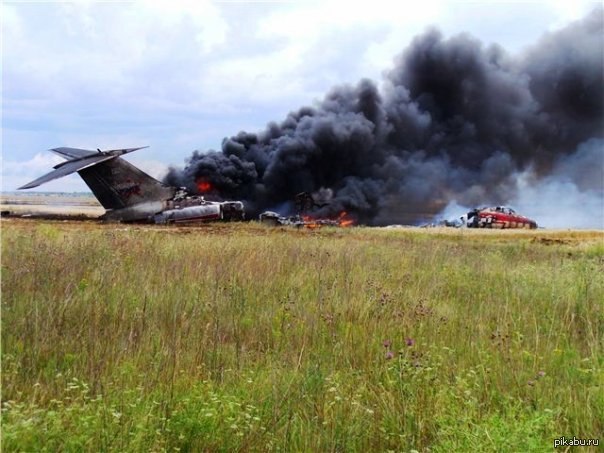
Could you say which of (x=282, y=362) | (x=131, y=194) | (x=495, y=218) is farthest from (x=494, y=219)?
(x=282, y=362)

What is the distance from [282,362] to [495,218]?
112 feet

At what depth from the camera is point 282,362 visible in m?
4.76

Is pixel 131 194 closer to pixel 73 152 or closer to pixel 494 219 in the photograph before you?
pixel 73 152

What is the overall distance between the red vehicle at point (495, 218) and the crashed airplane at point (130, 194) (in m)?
18.0

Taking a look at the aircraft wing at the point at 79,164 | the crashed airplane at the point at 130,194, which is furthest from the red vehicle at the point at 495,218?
the aircraft wing at the point at 79,164

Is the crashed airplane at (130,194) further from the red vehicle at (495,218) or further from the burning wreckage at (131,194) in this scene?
the red vehicle at (495,218)

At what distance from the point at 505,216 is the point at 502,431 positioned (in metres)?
35.8

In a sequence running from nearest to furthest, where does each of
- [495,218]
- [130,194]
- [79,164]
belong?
1. [79,164]
2. [130,194]
3. [495,218]

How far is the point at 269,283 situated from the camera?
7848mm

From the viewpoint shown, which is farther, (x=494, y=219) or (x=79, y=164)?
(x=494, y=219)

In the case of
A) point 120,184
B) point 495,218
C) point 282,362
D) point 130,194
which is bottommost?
point 282,362

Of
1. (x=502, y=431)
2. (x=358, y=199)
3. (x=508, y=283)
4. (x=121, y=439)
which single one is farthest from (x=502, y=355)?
(x=358, y=199)

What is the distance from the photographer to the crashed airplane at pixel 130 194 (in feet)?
86.6

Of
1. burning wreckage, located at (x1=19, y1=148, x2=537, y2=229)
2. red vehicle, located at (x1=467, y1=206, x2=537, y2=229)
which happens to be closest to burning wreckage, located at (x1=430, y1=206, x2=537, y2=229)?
red vehicle, located at (x1=467, y1=206, x2=537, y2=229)
